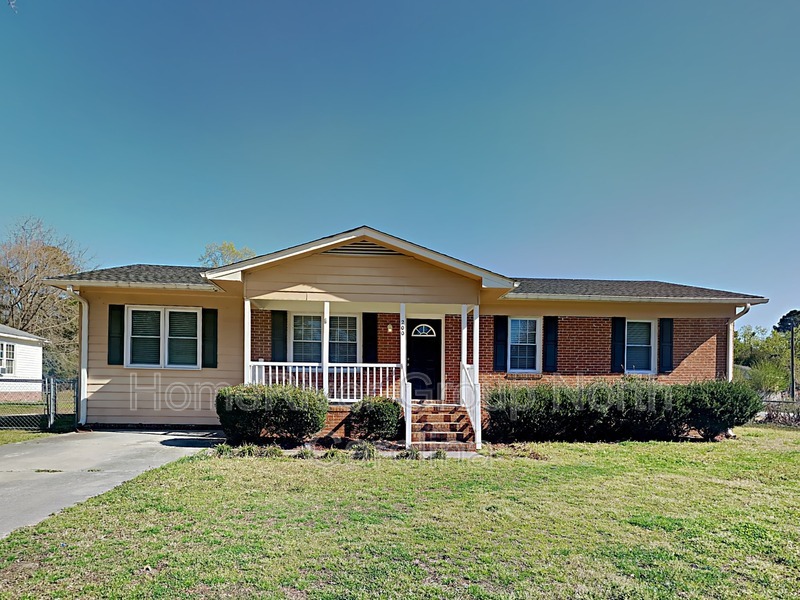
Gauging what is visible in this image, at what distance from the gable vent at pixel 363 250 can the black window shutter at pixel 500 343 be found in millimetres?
3549

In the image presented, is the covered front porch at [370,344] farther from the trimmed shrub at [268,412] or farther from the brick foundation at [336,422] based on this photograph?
the trimmed shrub at [268,412]

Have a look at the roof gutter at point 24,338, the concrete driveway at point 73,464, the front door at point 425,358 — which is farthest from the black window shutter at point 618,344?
the roof gutter at point 24,338

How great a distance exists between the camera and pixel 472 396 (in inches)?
397

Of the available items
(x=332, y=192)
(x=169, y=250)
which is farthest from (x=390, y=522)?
(x=169, y=250)

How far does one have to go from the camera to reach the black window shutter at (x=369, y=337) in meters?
12.1

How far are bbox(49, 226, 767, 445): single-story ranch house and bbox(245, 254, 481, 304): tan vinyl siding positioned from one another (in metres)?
0.02

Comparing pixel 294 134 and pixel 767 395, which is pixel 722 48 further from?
pixel 767 395

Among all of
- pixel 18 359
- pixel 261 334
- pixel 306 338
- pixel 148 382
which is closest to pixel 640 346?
pixel 306 338

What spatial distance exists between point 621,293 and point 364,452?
8116mm

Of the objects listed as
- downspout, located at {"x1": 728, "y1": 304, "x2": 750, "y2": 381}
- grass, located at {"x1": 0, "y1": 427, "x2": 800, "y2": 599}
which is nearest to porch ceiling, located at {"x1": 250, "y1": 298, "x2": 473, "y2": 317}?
grass, located at {"x1": 0, "y1": 427, "x2": 800, "y2": 599}

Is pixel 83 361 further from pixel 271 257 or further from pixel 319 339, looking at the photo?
pixel 319 339

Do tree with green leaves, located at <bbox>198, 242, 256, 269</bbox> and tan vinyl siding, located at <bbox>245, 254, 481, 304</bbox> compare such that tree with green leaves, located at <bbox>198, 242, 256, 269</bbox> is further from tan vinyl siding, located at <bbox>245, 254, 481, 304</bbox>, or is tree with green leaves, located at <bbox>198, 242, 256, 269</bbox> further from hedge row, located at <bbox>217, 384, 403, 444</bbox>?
hedge row, located at <bbox>217, 384, 403, 444</bbox>

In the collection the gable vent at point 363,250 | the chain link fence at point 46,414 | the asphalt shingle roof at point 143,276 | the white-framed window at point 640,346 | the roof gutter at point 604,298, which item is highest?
the gable vent at point 363,250

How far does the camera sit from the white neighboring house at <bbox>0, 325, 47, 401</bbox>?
67.8ft
